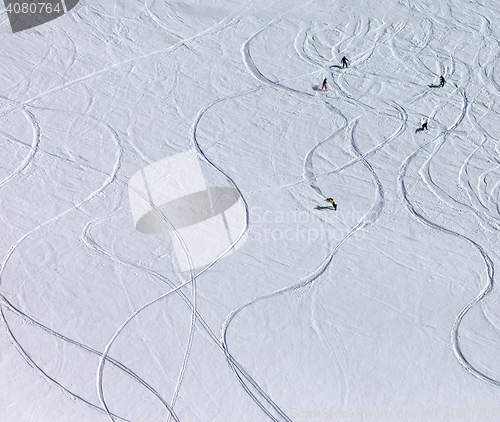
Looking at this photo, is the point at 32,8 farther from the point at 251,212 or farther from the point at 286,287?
the point at 286,287

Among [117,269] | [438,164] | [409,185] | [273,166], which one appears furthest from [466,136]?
[117,269]

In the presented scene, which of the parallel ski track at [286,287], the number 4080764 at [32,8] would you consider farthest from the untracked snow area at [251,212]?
the number 4080764 at [32,8]

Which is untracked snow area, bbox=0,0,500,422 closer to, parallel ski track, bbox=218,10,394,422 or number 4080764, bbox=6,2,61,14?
parallel ski track, bbox=218,10,394,422

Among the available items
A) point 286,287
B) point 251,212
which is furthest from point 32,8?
point 286,287

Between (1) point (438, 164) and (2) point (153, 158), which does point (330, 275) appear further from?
(2) point (153, 158)

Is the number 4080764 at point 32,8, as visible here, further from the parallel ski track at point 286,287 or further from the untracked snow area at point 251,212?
the parallel ski track at point 286,287

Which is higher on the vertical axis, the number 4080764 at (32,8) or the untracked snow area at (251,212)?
the number 4080764 at (32,8)
